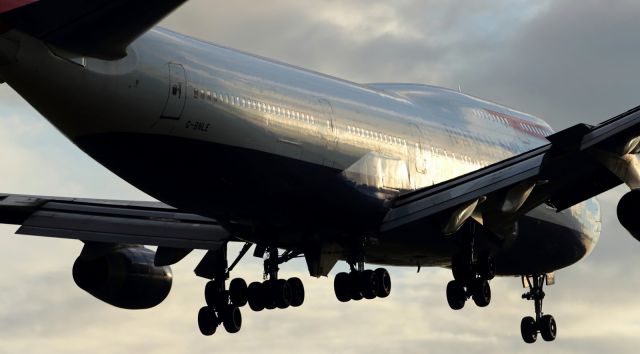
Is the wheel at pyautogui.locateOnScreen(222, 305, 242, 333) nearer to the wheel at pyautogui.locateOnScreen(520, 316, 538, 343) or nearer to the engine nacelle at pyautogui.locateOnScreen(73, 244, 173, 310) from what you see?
the engine nacelle at pyautogui.locateOnScreen(73, 244, 173, 310)

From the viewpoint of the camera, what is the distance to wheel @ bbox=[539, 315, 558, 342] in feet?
138

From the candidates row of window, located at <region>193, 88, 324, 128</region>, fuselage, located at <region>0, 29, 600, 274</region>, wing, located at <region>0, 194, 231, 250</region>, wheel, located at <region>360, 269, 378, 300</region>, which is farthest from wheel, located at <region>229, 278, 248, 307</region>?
row of window, located at <region>193, 88, 324, 128</region>

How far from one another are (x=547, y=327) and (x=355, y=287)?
9.55 m

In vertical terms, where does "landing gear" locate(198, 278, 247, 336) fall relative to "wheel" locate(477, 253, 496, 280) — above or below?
below

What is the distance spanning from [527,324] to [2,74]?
20.4 m

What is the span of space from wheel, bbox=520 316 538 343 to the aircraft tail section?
19173mm

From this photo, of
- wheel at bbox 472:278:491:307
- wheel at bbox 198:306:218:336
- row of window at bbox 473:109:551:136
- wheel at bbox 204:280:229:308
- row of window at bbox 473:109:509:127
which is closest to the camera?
wheel at bbox 472:278:491:307

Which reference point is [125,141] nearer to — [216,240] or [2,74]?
[2,74]

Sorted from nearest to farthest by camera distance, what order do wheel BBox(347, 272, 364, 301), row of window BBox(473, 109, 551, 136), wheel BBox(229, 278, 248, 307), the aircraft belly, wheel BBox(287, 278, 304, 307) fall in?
1. the aircraft belly
2. wheel BBox(347, 272, 364, 301)
3. wheel BBox(287, 278, 304, 307)
4. wheel BBox(229, 278, 248, 307)
5. row of window BBox(473, 109, 551, 136)

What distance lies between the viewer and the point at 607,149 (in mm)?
31453

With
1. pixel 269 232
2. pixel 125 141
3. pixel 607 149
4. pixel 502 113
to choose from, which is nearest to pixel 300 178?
pixel 269 232

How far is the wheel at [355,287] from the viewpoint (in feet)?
113

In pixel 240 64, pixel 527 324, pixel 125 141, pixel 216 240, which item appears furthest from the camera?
pixel 527 324

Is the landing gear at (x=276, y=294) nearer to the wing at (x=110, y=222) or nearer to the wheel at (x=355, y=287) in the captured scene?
the wheel at (x=355, y=287)
